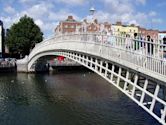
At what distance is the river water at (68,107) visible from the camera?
24.9 meters

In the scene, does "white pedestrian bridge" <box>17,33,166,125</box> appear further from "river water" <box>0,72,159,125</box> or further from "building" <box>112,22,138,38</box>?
"river water" <box>0,72,159,125</box>

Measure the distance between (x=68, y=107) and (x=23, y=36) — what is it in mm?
51284

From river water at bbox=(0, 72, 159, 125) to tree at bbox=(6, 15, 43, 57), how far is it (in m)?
36.0

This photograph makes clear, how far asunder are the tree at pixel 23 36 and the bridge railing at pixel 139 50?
55351 millimetres

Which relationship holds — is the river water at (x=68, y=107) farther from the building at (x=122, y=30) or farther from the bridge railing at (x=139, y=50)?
the building at (x=122, y=30)

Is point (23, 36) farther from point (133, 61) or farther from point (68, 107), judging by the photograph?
point (133, 61)

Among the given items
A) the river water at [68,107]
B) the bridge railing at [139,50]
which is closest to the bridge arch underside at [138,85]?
the bridge railing at [139,50]

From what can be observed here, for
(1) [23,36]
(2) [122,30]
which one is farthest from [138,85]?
(1) [23,36]

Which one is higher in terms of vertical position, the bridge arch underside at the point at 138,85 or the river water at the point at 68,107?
the bridge arch underside at the point at 138,85

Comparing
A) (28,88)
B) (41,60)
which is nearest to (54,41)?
(28,88)

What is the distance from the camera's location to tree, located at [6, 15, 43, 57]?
7825 centimetres

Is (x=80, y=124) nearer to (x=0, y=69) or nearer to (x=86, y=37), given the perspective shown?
(x=86, y=37)

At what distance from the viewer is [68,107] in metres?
30.0

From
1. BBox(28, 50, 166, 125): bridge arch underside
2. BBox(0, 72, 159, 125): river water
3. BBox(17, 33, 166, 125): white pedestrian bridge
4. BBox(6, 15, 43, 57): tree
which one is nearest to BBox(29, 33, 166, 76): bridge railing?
BBox(17, 33, 166, 125): white pedestrian bridge
